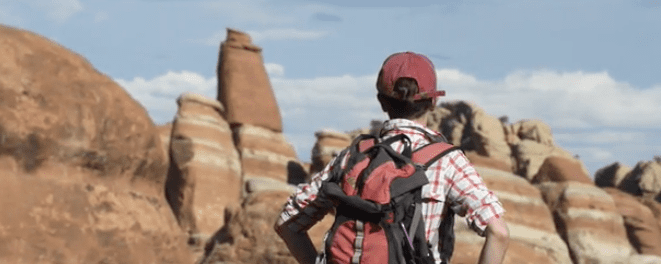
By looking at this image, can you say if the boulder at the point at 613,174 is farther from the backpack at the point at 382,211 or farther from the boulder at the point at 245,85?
the backpack at the point at 382,211

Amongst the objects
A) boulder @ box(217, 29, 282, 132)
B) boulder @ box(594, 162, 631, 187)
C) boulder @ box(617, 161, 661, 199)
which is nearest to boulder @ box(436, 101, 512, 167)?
boulder @ box(617, 161, 661, 199)

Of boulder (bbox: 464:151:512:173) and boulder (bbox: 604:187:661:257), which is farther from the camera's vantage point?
boulder (bbox: 604:187:661:257)

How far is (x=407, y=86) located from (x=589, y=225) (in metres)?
19.9

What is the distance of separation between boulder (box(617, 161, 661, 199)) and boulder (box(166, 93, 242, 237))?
15.7 metres

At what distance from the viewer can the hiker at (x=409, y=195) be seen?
2.78 meters

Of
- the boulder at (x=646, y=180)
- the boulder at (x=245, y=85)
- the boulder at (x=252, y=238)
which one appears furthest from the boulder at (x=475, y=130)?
the boulder at (x=252, y=238)

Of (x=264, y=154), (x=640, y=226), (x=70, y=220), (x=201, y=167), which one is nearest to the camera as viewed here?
(x=70, y=220)

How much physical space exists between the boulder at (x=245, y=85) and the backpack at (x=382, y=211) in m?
30.1

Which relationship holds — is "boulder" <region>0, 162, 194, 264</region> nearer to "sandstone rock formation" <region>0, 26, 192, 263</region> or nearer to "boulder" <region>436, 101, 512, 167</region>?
"sandstone rock formation" <region>0, 26, 192, 263</region>

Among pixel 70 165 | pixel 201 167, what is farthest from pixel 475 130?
pixel 70 165

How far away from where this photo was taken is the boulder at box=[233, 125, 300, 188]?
31172mm

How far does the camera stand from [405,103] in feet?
9.86

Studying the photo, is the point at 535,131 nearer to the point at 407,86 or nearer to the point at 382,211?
the point at 407,86

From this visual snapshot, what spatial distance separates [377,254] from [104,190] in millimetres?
3889
